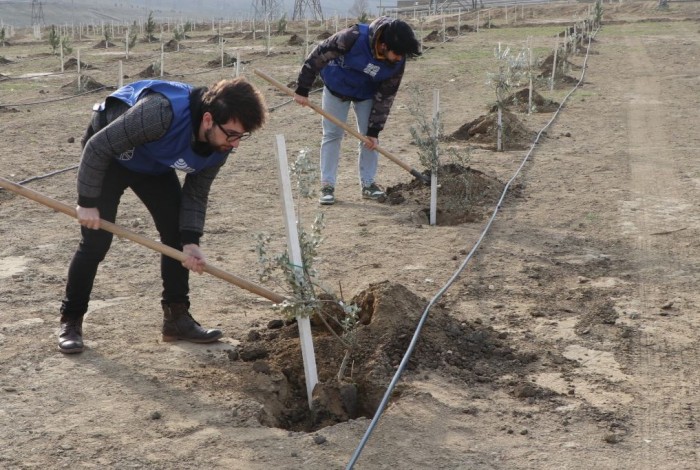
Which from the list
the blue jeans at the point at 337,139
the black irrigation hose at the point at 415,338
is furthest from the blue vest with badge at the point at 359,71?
the black irrigation hose at the point at 415,338

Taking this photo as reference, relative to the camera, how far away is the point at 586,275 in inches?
220

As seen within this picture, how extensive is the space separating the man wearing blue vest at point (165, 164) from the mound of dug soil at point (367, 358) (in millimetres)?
445

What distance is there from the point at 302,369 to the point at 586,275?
2277 mm

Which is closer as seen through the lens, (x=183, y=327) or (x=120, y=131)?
(x=120, y=131)

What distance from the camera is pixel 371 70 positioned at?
6703 mm

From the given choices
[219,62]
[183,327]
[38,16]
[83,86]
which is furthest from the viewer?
[38,16]

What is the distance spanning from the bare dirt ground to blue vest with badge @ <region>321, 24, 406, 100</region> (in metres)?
1.03

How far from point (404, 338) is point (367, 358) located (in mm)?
259

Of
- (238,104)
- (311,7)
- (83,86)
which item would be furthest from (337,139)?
(311,7)

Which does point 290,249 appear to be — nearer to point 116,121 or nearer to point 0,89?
point 116,121

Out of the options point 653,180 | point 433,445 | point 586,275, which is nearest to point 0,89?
point 653,180

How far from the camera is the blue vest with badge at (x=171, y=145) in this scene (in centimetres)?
375

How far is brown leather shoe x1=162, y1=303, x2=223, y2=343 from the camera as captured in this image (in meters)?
4.45

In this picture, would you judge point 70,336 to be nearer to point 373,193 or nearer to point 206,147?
point 206,147
